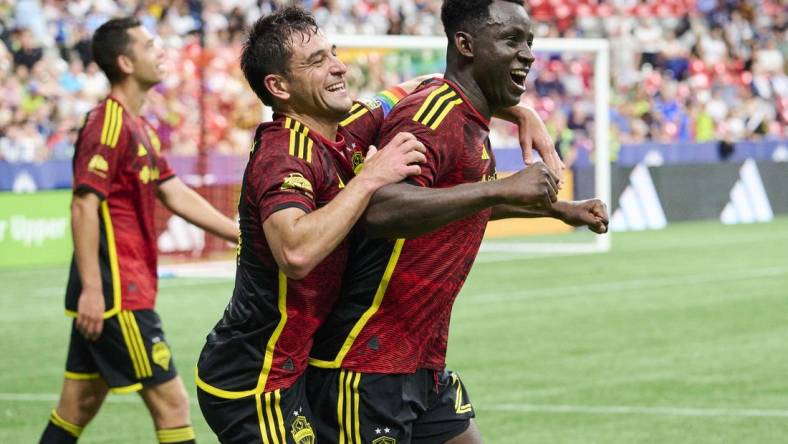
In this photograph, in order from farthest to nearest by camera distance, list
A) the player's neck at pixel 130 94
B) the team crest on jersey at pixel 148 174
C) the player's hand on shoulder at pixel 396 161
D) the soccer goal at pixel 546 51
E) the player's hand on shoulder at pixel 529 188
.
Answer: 1. the soccer goal at pixel 546 51
2. the player's neck at pixel 130 94
3. the team crest on jersey at pixel 148 174
4. the player's hand on shoulder at pixel 396 161
5. the player's hand on shoulder at pixel 529 188

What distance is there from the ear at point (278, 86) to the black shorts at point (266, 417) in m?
0.85

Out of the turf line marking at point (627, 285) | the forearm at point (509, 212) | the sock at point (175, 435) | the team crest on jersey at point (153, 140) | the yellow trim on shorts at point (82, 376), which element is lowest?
the turf line marking at point (627, 285)

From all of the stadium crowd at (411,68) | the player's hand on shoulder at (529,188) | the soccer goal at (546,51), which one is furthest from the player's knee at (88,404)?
the stadium crowd at (411,68)

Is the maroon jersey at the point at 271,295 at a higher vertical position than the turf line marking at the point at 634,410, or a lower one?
higher

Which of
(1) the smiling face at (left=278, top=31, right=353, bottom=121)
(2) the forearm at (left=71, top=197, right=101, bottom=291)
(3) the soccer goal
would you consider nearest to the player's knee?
(2) the forearm at (left=71, top=197, right=101, bottom=291)

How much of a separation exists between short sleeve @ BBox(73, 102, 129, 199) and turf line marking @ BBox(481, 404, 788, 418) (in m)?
3.17

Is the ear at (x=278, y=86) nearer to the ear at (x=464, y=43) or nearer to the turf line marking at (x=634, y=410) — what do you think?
the ear at (x=464, y=43)

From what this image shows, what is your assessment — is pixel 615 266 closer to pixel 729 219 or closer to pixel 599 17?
pixel 729 219

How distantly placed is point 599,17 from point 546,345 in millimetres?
A: 22453

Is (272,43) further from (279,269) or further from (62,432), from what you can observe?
(62,432)

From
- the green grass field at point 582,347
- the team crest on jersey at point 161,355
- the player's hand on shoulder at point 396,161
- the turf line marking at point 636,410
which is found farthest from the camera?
the turf line marking at point 636,410

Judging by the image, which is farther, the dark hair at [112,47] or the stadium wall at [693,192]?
the stadium wall at [693,192]

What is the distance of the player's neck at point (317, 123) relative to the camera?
4348 millimetres

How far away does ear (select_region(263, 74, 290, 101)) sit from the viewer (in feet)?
14.3
